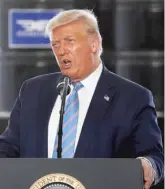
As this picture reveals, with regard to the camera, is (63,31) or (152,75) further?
(152,75)

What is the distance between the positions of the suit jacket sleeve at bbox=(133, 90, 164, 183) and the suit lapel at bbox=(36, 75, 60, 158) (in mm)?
396

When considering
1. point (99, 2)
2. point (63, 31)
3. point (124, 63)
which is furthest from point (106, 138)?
point (99, 2)

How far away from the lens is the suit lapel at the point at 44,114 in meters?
2.10

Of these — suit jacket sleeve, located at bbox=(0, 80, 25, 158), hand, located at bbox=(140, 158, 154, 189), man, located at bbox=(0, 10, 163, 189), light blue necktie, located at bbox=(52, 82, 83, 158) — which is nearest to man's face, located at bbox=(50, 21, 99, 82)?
man, located at bbox=(0, 10, 163, 189)

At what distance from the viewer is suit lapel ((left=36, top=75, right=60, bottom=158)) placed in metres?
2.10

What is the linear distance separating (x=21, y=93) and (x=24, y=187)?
1011 millimetres

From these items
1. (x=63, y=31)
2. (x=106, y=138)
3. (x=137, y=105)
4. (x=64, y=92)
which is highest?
(x=63, y=31)

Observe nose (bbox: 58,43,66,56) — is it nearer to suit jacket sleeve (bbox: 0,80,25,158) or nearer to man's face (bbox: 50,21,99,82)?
man's face (bbox: 50,21,99,82)

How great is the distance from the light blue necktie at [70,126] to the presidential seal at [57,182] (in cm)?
61

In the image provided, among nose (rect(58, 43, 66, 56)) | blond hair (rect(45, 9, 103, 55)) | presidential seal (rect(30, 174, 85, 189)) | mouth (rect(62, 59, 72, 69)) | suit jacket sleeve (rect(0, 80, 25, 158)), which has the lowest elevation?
suit jacket sleeve (rect(0, 80, 25, 158))

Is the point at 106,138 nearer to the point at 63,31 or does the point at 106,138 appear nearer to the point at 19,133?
the point at 19,133

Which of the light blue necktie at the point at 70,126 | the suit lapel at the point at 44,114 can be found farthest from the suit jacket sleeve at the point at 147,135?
the suit lapel at the point at 44,114

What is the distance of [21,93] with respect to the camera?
2.32 metres

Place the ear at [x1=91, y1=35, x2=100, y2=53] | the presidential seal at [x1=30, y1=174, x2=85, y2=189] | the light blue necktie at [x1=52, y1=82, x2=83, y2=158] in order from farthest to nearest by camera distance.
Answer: the ear at [x1=91, y1=35, x2=100, y2=53] < the light blue necktie at [x1=52, y1=82, x2=83, y2=158] < the presidential seal at [x1=30, y1=174, x2=85, y2=189]
